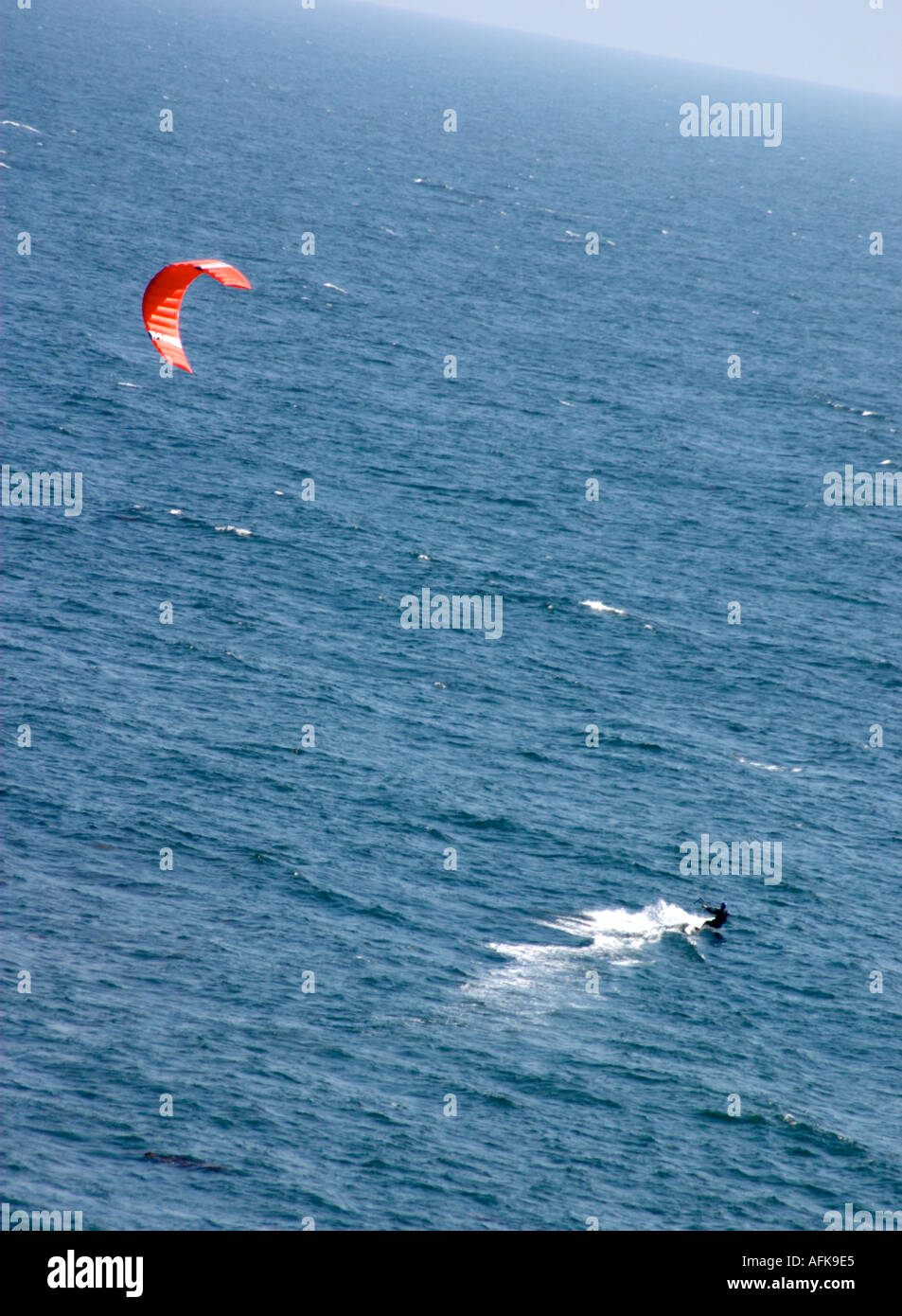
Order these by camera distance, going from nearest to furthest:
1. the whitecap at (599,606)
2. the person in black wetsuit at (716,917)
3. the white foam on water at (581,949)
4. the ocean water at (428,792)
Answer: the ocean water at (428,792), the white foam on water at (581,949), the person in black wetsuit at (716,917), the whitecap at (599,606)

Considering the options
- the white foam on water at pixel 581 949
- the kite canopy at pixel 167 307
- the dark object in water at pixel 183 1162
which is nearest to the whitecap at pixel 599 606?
Result: the white foam on water at pixel 581 949

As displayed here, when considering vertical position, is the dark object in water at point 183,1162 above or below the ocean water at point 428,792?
below

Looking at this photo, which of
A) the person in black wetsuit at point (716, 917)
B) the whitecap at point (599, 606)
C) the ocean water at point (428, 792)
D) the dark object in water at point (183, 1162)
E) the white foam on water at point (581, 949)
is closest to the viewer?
the dark object in water at point (183, 1162)

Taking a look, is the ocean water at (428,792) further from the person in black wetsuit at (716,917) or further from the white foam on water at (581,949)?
the person in black wetsuit at (716,917)

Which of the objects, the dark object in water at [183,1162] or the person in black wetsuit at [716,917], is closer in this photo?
the dark object in water at [183,1162]

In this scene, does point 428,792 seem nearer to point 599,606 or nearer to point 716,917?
point 716,917

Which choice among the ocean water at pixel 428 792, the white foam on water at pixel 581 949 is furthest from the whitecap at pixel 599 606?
the white foam on water at pixel 581 949

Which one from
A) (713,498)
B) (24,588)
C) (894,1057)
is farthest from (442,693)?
(713,498)

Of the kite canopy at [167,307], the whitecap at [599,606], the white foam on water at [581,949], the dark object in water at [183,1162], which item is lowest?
the dark object in water at [183,1162]

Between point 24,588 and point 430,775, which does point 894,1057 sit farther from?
point 24,588
